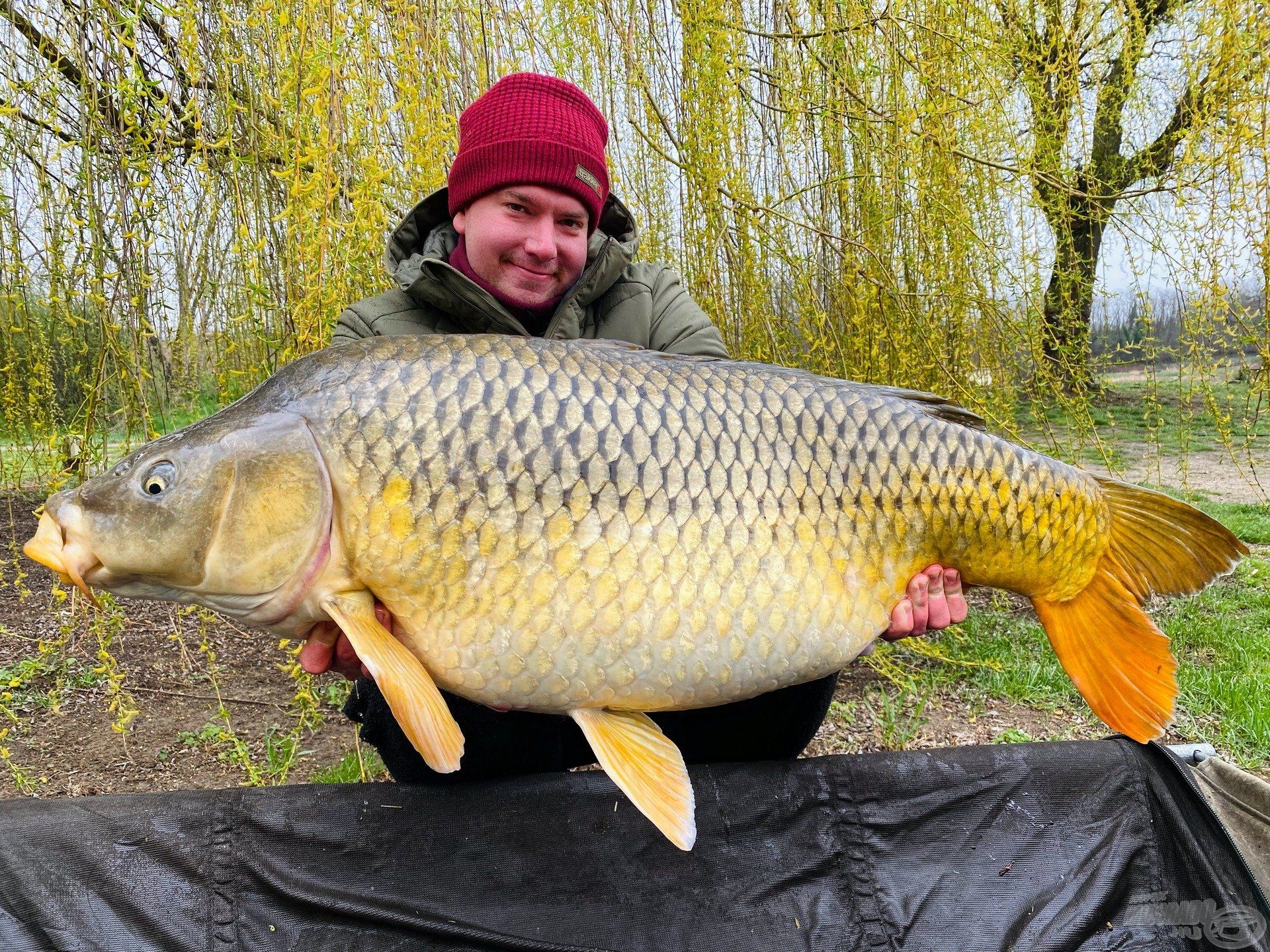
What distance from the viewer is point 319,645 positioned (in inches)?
39.1

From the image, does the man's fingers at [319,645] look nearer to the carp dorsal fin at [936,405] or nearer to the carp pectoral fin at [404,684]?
the carp pectoral fin at [404,684]

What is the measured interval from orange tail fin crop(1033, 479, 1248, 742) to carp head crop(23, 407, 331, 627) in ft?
2.73

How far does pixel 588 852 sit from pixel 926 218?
158 cm

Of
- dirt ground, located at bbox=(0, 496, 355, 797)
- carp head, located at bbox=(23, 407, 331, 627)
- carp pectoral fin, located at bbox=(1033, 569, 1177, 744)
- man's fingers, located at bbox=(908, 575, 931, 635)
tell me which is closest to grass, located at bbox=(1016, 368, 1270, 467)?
carp pectoral fin, located at bbox=(1033, 569, 1177, 744)

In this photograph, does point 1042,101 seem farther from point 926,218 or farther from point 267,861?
point 267,861

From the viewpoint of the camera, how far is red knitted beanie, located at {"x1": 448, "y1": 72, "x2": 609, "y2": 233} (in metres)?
1.32

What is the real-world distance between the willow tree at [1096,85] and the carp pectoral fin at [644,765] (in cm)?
164

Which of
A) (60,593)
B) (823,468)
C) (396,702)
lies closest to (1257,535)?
(823,468)

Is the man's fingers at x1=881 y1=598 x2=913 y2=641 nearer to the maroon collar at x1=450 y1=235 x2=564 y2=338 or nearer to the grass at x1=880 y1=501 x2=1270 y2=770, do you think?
the maroon collar at x1=450 y1=235 x2=564 y2=338

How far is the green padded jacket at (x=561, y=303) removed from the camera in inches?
51.5

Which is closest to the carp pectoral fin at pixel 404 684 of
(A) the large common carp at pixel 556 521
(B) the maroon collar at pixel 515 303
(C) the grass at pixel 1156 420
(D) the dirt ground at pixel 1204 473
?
(A) the large common carp at pixel 556 521

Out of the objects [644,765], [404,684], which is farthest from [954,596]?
[404,684]

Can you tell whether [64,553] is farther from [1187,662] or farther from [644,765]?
[1187,662]

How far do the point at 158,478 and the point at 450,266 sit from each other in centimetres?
53
